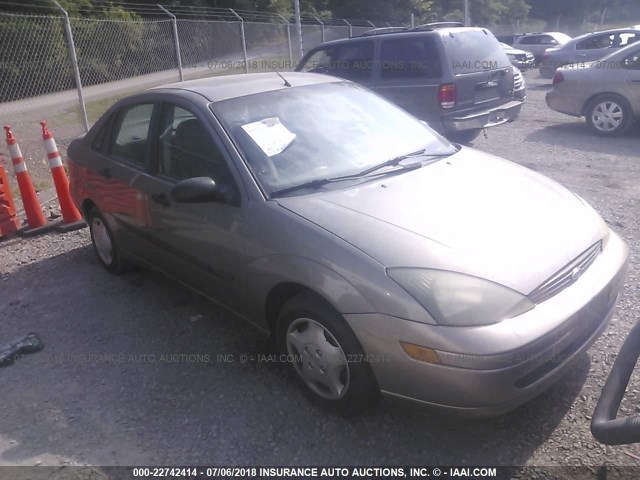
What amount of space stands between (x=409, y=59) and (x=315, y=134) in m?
5.45

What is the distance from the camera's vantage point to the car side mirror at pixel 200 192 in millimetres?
3250

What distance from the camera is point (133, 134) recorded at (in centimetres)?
440

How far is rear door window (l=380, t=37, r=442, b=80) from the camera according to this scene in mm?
8275

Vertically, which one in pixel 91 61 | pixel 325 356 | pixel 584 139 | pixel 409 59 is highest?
pixel 91 61

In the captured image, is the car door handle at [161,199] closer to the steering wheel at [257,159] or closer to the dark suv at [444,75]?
the steering wheel at [257,159]

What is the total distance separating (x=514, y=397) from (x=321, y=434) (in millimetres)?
974

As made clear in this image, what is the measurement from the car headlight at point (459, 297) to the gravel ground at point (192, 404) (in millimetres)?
470

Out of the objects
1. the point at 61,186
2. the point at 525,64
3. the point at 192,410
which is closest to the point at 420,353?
the point at 192,410

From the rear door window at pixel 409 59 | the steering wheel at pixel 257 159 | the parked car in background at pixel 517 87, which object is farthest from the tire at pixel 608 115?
A: the steering wheel at pixel 257 159

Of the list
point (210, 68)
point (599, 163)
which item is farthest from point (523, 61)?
point (599, 163)

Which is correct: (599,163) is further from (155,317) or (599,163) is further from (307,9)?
(307,9)

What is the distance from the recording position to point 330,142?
362 cm

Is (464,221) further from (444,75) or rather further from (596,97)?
(596,97)

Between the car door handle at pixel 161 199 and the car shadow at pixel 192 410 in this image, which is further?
the car door handle at pixel 161 199
